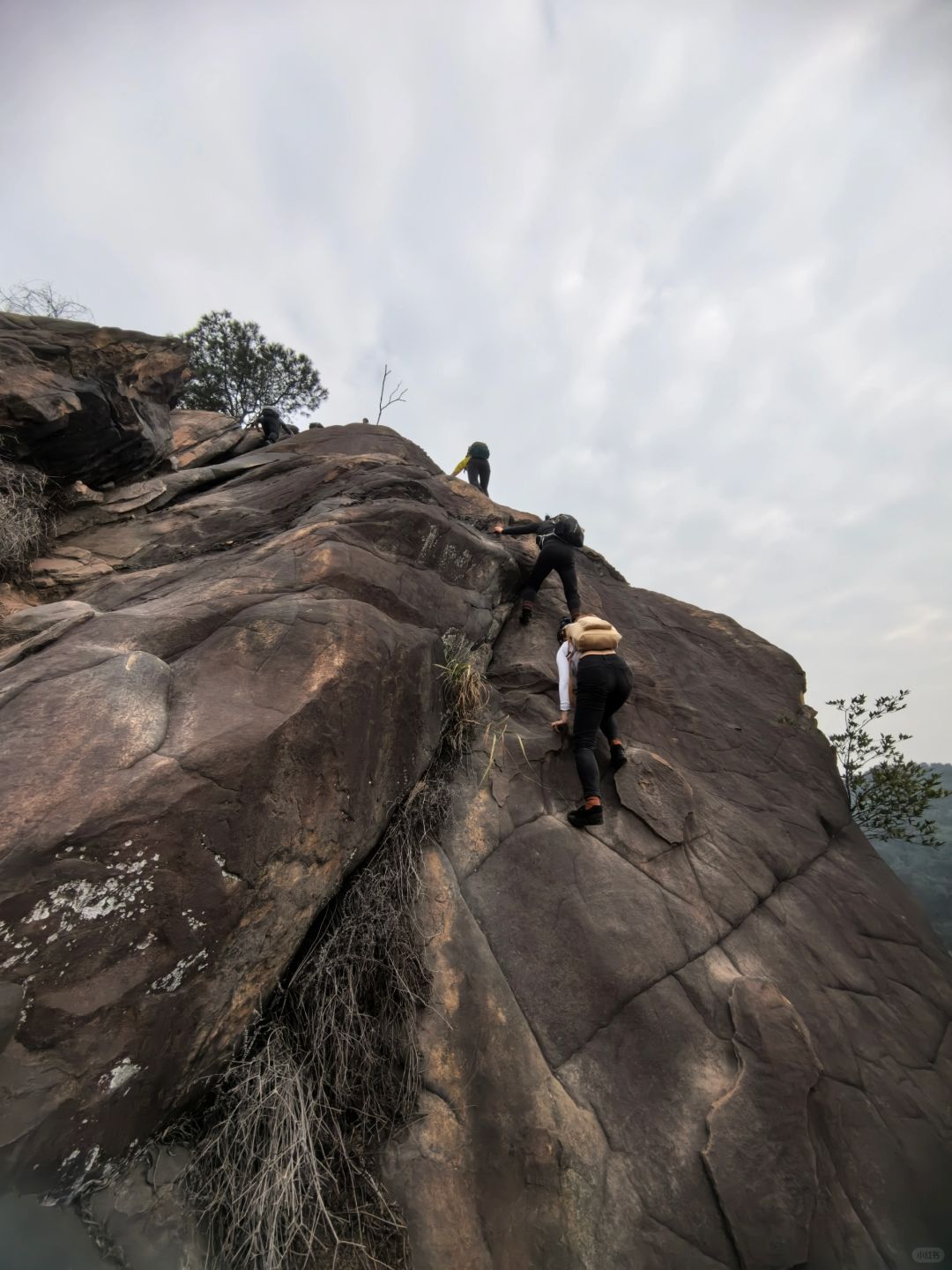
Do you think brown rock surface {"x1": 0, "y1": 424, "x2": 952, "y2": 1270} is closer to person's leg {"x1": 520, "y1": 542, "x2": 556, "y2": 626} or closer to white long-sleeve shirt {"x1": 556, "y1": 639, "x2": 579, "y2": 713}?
white long-sleeve shirt {"x1": 556, "y1": 639, "x2": 579, "y2": 713}

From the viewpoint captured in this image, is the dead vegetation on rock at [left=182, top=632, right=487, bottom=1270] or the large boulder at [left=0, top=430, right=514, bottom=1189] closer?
the large boulder at [left=0, top=430, right=514, bottom=1189]

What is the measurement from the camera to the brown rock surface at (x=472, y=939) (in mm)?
2309

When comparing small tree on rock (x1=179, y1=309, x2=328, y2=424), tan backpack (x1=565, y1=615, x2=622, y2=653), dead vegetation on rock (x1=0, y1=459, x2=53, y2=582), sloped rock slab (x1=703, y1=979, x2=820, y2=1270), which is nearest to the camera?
sloped rock slab (x1=703, y1=979, x2=820, y2=1270)

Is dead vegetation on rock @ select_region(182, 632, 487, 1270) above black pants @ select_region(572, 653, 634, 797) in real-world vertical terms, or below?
below

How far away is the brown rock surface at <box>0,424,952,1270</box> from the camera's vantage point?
231cm

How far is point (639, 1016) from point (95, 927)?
2.91m

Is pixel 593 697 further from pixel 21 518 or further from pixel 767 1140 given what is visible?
pixel 21 518

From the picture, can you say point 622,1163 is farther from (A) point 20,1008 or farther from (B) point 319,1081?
(A) point 20,1008

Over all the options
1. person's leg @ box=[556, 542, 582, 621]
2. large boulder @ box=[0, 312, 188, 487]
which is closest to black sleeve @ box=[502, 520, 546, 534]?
person's leg @ box=[556, 542, 582, 621]

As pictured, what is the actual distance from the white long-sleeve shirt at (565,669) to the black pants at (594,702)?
28 cm

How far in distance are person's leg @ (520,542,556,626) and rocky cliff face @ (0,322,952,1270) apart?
1.47 m

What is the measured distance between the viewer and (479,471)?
34.1 feet

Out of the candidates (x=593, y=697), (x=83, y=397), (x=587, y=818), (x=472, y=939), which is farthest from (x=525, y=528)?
(x=83, y=397)

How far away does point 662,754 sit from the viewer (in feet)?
16.6
